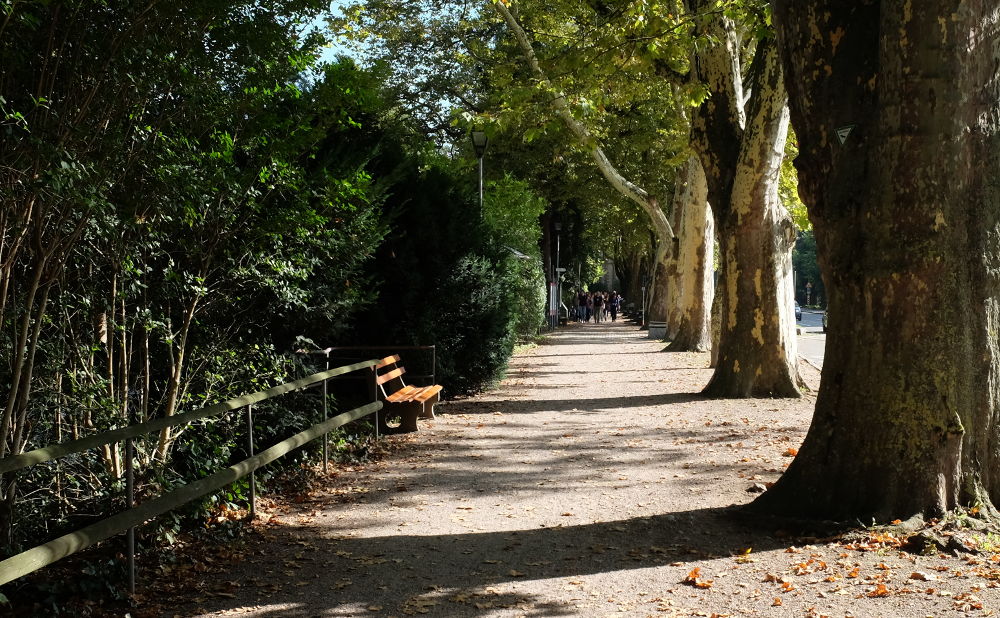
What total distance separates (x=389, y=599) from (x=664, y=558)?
68.0 inches

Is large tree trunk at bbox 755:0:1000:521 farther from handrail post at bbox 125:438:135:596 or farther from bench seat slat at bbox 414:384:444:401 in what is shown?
bench seat slat at bbox 414:384:444:401

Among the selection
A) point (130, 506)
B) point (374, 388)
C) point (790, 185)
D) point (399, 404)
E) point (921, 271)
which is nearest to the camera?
point (130, 506)

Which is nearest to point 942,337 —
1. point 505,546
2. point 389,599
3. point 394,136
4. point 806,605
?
point 806,605

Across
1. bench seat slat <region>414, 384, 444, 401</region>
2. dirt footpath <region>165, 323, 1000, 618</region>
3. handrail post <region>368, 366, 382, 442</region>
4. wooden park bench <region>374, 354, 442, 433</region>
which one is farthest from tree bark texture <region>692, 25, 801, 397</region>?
handrail post <region>368, 366, 382, 442</region>

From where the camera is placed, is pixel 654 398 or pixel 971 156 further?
pixel 654 398

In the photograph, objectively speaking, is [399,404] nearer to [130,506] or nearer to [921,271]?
[130,506]

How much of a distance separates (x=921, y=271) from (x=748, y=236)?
8.57 metres

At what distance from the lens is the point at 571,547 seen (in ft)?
20.0

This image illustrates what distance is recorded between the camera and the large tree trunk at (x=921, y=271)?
232 inches

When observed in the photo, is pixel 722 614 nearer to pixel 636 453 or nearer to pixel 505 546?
pixel 505 546

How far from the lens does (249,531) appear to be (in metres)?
6.54

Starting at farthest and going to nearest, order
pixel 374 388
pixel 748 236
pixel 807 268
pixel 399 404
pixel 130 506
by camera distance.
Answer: pixel 807 268 → pixel 748 236 → pixel 399 404 → pixel 374 388 → pixel 130 506

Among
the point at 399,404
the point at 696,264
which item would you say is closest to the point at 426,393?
the point at 399,404

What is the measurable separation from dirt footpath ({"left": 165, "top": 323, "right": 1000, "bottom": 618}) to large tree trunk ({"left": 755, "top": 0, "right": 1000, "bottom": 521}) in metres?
0.55
